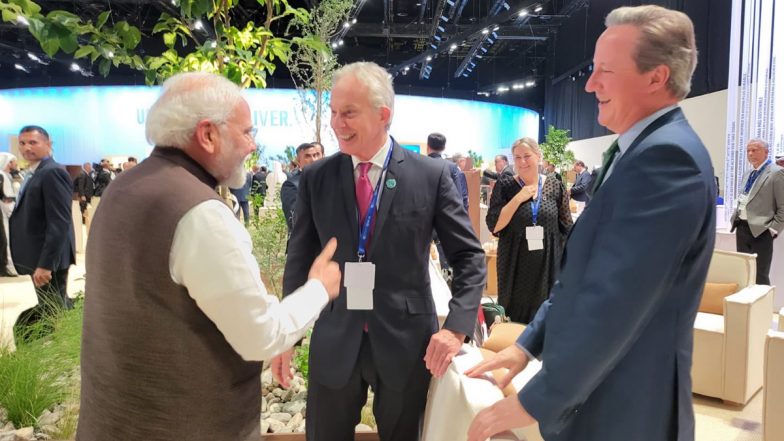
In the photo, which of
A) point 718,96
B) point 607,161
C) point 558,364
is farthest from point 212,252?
point 718,96

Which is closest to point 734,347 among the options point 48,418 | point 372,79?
point 372,79

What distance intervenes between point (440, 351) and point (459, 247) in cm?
34

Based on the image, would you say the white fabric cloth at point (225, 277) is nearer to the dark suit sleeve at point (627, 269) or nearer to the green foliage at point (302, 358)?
the dark suit sleeve at point (627, 269)

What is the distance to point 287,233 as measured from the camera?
14.6 ft

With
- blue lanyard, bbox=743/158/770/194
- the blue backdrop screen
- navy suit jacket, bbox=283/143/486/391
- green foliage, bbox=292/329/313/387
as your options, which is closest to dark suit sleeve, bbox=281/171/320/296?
navy suit jacket, bbox=283/143/486/391

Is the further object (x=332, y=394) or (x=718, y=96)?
(x=718, y=96)

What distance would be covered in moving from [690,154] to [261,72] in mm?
1851

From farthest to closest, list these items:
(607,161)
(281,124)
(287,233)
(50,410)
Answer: (281,124) → (287,233) → (50,410) → (607,161)

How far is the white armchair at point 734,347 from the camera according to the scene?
333 cm

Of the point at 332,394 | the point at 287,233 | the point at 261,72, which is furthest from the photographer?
the point at 287,233

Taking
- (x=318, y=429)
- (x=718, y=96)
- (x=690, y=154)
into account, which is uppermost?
(x=718, y=96)

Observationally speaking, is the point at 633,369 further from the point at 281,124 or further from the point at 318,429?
the point at 281,124

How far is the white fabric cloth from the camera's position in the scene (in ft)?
3.47

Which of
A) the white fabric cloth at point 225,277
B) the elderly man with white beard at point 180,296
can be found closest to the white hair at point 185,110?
the elderly man with white beard at point 180,296
